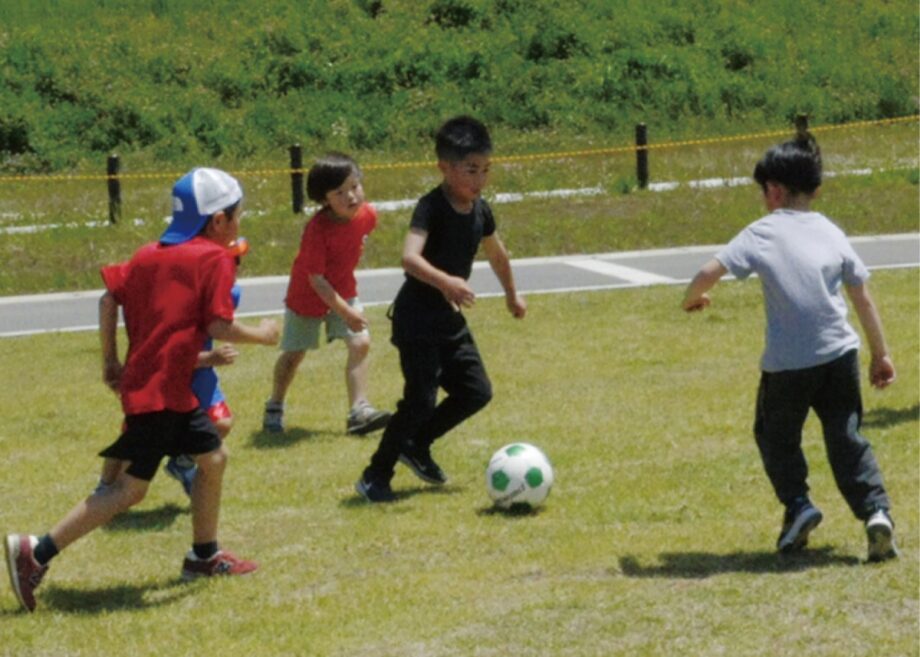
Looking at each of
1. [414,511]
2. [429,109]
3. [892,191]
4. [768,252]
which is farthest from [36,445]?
[429,109]

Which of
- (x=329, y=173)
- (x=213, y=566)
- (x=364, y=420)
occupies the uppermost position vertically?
(x=329, y=173)

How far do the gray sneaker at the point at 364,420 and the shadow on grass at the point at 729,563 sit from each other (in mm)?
3389

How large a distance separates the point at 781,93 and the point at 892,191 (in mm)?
12224

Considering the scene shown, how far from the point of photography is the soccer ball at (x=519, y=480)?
8.45m

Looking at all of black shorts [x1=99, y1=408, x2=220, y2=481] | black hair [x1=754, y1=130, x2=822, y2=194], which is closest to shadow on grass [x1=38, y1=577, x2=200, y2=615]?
black shorts [x1=99, y1=408, x2=220, y2=481]

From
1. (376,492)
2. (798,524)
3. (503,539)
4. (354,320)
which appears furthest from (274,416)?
(798,524)

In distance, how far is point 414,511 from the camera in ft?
28.3

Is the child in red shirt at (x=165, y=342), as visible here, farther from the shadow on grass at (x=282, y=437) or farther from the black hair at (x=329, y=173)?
the shadow on grass at (x=282, y=437)

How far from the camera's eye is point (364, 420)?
421 inches

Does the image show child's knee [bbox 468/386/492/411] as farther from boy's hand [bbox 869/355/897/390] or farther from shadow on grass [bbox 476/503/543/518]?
boy's hand [bbox 869/355/897/390]

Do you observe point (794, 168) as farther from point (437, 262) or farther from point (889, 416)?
point (889, 416)

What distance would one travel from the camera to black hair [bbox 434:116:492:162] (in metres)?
8.53

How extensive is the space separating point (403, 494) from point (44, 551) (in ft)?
7.74

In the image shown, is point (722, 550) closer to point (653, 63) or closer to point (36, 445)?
point (36, 445)
